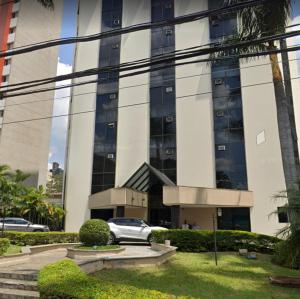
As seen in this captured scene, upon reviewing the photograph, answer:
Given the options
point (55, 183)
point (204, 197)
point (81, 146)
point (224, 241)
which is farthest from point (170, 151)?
point (55, 183)

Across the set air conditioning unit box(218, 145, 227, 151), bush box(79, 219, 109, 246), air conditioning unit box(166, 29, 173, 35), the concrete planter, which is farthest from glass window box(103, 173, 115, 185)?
the concrete planter

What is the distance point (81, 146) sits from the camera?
31.5 meters

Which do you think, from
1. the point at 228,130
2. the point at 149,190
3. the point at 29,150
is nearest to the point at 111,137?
the point at 149,190

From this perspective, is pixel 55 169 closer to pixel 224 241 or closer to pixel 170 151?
pixel 170 151

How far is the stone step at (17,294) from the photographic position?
823 cm

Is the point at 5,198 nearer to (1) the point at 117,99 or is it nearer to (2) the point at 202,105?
(1) the point at 117,99

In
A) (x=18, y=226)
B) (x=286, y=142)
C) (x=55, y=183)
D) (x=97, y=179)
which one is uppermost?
(x=55, y=183)

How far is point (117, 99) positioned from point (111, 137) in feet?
12.2

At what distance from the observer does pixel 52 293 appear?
6.82 metres

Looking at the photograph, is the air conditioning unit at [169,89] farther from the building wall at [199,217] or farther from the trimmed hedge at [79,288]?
the trimmed hedge at [79,288]

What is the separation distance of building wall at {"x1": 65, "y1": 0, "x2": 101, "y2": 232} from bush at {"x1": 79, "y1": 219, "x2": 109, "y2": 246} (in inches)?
643

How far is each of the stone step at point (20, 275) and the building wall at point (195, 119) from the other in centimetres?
1895

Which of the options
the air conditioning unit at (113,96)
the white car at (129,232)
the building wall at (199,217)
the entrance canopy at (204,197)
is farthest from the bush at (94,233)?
the air conditioning unit at (113,96)

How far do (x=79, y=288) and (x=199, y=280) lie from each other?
4.37m
